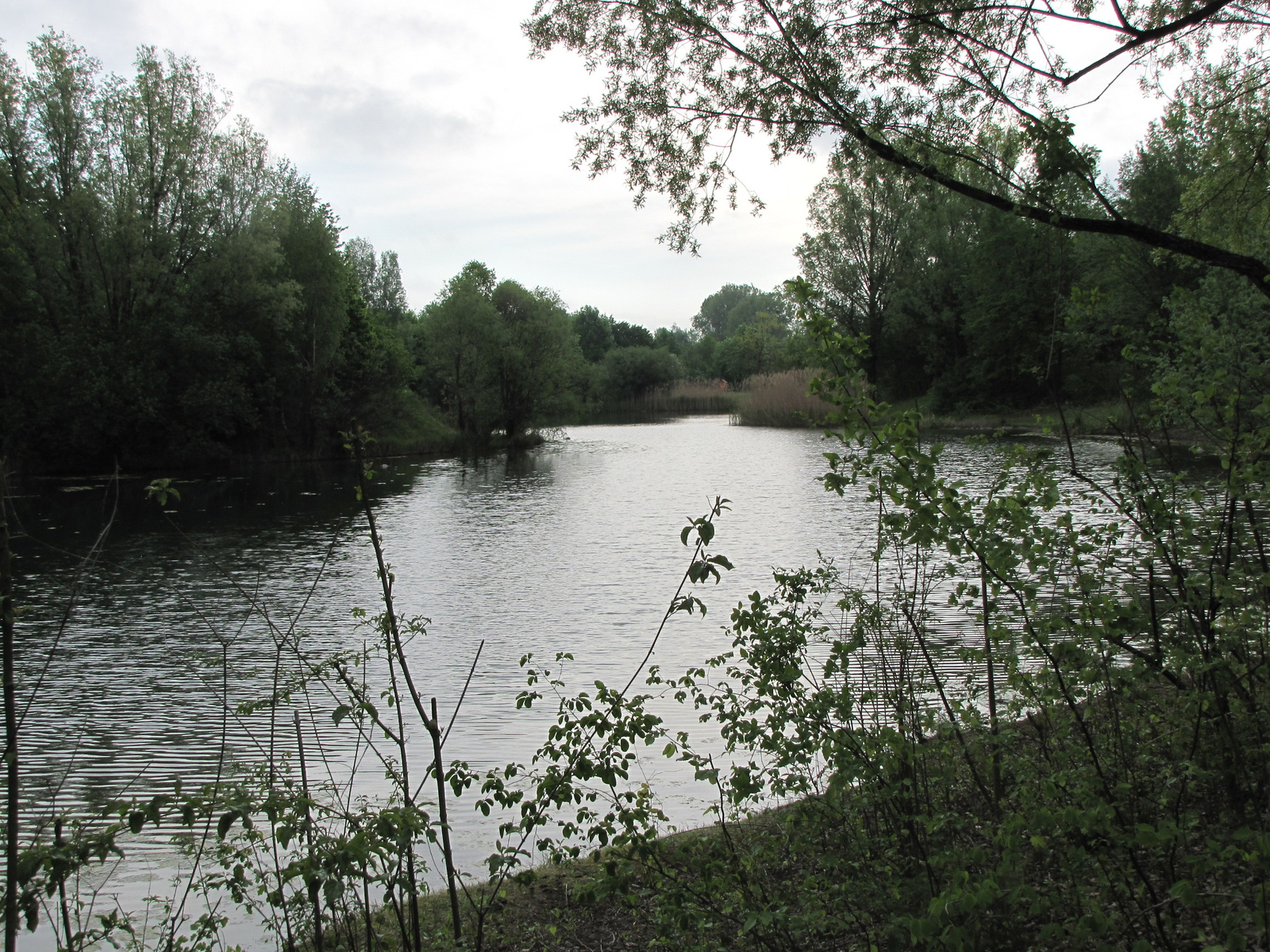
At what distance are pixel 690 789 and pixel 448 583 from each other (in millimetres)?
8269

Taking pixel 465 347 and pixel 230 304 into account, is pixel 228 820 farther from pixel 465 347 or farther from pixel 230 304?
pixel 465 347

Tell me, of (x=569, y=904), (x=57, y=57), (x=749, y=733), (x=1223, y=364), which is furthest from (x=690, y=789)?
(x=57, y=57)

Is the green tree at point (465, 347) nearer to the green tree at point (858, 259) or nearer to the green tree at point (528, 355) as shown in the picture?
the green tree at point (528, 355)

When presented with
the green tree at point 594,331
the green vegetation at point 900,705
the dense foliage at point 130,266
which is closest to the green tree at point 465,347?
the dense foliage at point 130,266

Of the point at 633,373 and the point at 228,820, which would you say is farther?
the point at 633,373

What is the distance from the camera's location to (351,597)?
43.6 feet

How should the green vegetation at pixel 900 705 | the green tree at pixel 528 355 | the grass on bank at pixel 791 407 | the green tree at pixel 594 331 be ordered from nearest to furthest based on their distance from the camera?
1. the green vegetation at pixel 900 705
2. the grass on bank at pixel 791 407
3. the green tree at pixel 528 355
4. the green tree at pixel 594 331

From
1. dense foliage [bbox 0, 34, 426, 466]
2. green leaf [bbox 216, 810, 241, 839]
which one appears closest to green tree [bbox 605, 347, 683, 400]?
dense foliage [bbox 0, 34, 426, 466]

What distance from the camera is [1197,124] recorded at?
9.37 meters

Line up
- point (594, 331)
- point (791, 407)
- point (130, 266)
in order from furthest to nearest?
point (594, 331) < point (791, 407) < point (130, 266)

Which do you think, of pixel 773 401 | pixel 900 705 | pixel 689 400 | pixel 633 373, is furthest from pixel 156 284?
pixel 633 373

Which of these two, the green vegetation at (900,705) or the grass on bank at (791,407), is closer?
the green vegetation at (900,705)

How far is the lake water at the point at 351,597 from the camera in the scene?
706 centimetres

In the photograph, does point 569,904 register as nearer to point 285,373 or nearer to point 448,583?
point 448,583
